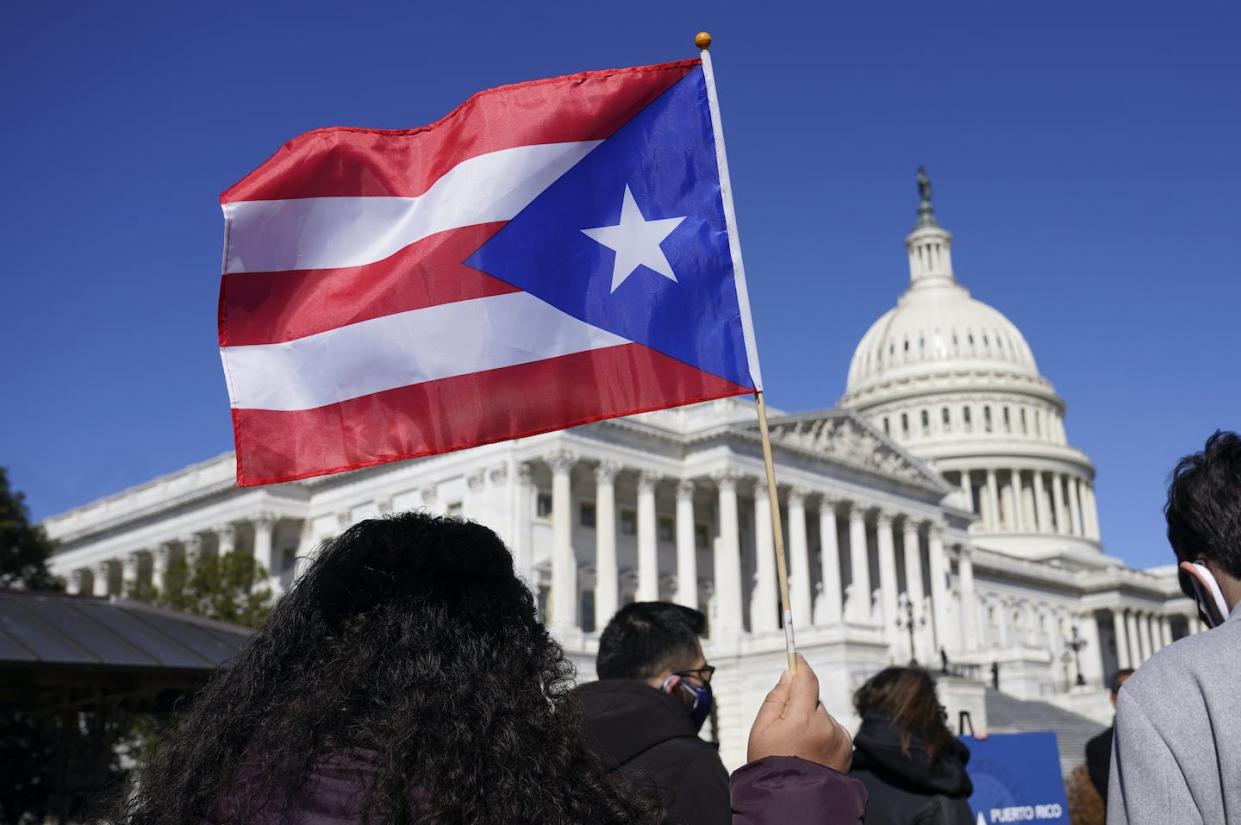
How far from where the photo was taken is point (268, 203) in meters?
6.33

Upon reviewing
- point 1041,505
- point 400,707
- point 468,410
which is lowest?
point 400,707

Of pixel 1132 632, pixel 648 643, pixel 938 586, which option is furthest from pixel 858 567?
pixel 648 643

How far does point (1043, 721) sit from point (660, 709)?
5506 cm

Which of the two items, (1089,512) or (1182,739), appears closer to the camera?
(1182,739)

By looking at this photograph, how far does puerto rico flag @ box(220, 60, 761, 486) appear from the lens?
6.09 metres

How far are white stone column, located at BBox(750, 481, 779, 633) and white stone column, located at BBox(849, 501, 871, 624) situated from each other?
4567 mm

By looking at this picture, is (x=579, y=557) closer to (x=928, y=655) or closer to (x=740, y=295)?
(x=928, y=655)

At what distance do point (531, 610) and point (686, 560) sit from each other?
59.2m

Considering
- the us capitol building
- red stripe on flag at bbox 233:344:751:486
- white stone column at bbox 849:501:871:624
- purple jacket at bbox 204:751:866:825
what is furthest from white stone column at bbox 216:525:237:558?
purple jacket at bbox 204:751:866:825

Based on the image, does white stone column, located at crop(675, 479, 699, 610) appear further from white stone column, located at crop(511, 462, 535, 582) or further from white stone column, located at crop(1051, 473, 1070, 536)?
white stone column, located at crop(1051, 473, 1070, 536)

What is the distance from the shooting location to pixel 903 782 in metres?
7.11

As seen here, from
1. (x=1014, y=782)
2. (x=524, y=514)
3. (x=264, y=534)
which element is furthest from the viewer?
(x=264, y=534)

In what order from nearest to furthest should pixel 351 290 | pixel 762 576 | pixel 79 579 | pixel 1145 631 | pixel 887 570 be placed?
pixel 351 290
pixel 762 576
pixel 887 570
pixel 79 579
pixel 1145 631

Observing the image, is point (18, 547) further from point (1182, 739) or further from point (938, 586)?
point (938, 586)
